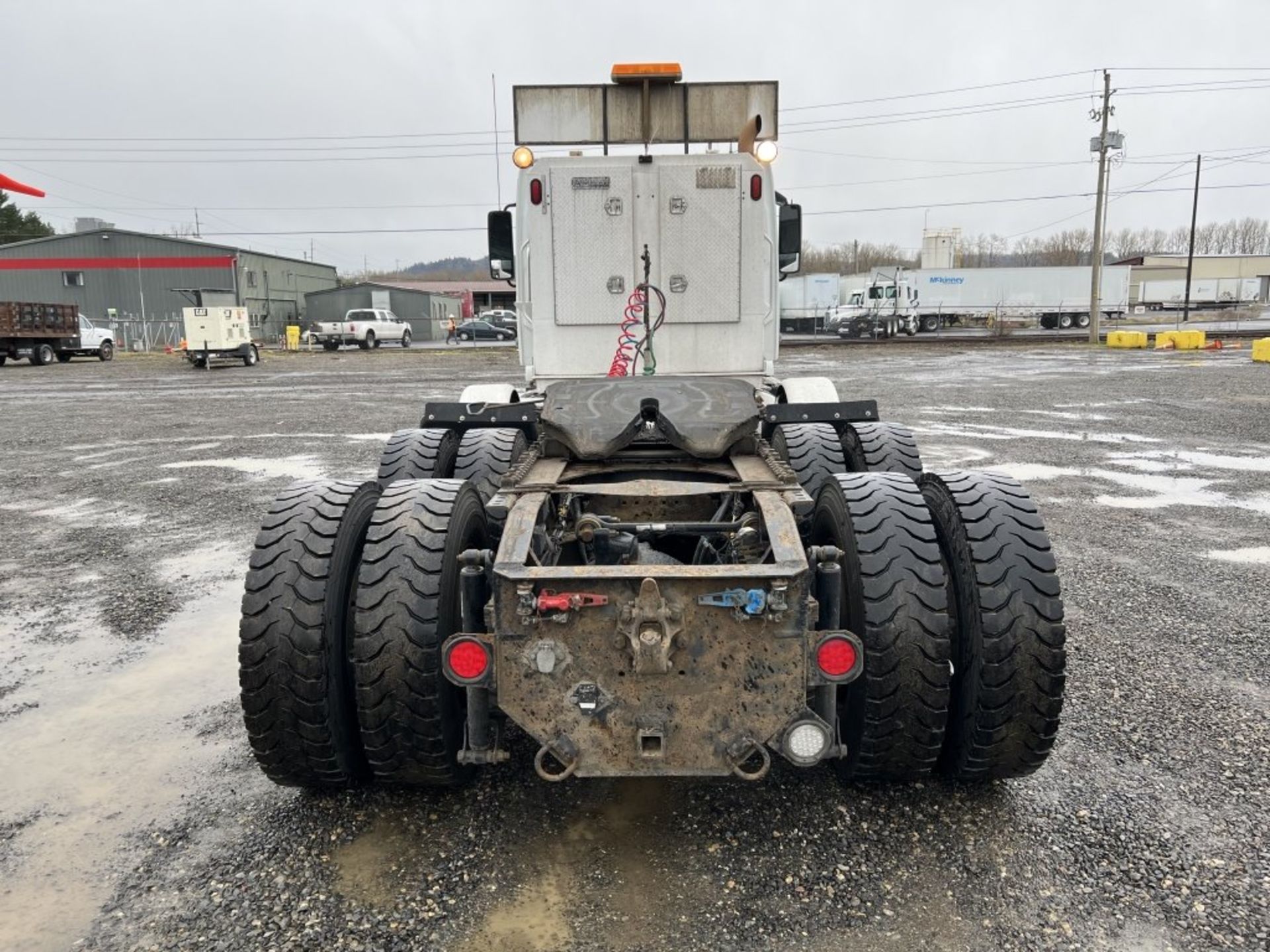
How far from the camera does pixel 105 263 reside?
168ft

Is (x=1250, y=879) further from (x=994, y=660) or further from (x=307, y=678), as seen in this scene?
(x=307, y=678)

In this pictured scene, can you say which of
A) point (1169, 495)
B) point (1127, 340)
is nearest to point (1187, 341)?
point (1127, 340)

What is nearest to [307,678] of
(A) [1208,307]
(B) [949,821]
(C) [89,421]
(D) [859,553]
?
(D) [859,553]

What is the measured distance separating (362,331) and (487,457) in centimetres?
4054

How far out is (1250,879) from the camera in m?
2.88

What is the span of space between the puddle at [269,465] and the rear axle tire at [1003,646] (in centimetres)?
829

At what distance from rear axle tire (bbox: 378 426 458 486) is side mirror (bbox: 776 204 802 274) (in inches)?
102

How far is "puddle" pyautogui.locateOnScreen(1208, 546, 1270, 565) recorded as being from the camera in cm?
642

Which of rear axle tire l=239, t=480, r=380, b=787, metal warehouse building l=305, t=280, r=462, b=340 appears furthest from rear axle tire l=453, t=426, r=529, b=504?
metal warehouse building l=305, t=280, r=462, b=340

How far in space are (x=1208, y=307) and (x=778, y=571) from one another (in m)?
81.8

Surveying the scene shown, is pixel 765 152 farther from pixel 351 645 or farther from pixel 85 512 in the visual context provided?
pixel 85 512

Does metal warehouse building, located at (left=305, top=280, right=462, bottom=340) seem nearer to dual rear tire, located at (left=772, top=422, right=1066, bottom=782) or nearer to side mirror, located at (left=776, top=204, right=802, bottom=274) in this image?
side mirror, located at (left=776, top=204, right=802, bottom=274)

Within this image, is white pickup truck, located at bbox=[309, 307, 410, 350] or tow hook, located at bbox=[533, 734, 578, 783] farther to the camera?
white pickup truck, located at bbox=[309, 307, 410, 350]

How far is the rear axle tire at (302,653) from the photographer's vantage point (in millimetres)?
3096
